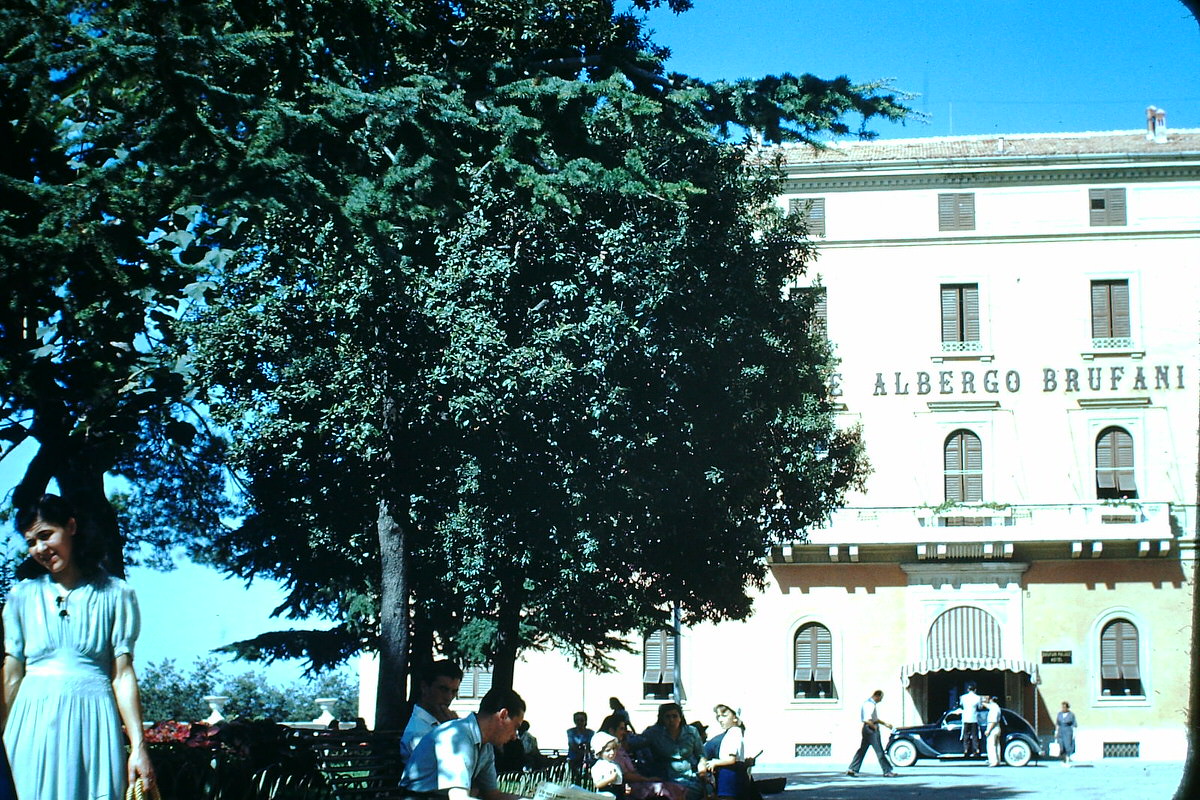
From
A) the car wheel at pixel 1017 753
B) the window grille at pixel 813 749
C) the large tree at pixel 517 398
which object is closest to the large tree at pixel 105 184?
the large tree at pixel 517 398

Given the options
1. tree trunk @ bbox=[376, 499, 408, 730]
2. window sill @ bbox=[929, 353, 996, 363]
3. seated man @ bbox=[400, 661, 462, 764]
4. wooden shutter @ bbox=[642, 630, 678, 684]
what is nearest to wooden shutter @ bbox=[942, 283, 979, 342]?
window sill @ bbox=[929, 353, 996, 363]

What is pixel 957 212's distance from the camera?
3925 centimetres

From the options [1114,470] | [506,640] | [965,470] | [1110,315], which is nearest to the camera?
[506,640]

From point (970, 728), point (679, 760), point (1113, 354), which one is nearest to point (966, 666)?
point (970, 728)

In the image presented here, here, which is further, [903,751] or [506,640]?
[903,751]

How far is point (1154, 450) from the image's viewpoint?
37.5 m

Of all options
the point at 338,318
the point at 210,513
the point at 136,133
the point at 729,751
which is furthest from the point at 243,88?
the point at 210,513

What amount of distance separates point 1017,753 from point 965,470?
9.23 metres

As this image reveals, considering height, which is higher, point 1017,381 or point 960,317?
→ point 960,317

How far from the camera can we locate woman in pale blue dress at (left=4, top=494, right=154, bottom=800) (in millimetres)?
5137

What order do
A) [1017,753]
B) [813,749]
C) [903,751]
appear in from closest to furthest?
1. [903,751]
2. [1017,753]
3. [813,749]

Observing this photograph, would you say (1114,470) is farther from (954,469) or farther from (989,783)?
(989,783)

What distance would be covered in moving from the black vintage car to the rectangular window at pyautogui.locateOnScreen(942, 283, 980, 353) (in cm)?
1080

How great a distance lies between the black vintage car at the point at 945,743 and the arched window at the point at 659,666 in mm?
8745
